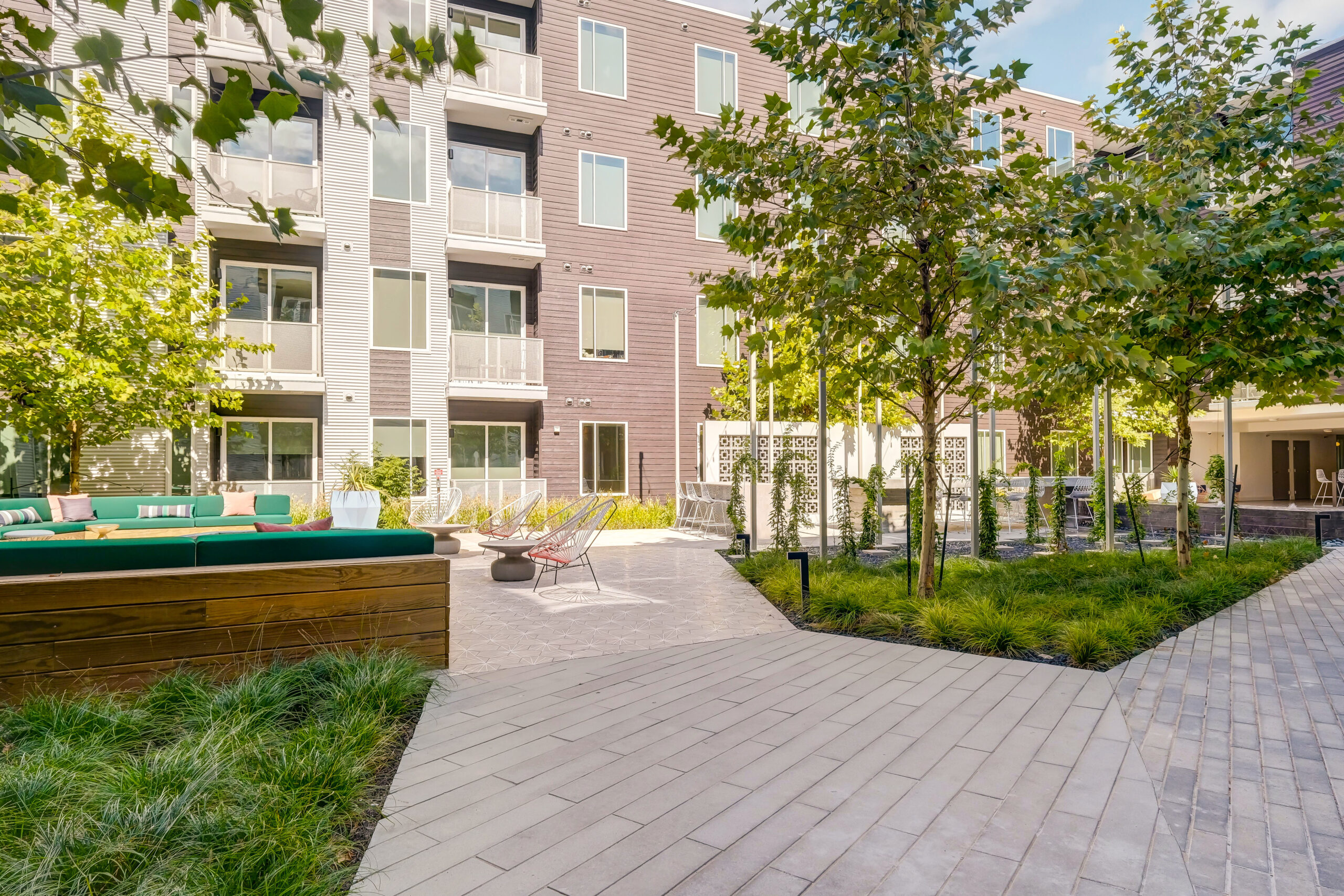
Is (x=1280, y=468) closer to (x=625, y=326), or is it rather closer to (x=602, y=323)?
(x=625, y=326)

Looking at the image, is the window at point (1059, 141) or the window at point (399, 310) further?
the window at point (1059, 141)

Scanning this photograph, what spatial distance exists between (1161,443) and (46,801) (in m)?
26.7

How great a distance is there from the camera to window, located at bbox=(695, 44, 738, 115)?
1773cm

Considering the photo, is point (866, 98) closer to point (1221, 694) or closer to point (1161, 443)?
point (1221, 694)

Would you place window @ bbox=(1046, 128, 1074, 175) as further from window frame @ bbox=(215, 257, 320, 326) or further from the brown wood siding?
window frame @ bbox=(215, 257, 320, 326)

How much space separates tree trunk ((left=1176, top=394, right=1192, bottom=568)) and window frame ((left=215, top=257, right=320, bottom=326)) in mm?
13806

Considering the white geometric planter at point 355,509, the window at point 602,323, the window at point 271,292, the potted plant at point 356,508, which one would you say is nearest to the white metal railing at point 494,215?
the window at point 602,323

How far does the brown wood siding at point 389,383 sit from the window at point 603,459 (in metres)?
3.68

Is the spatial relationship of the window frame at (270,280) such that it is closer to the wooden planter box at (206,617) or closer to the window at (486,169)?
the window at (486,169)

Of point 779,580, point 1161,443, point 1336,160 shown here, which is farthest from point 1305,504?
point 779,580

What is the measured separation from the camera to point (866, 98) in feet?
19.9

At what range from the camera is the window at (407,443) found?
14.8 m

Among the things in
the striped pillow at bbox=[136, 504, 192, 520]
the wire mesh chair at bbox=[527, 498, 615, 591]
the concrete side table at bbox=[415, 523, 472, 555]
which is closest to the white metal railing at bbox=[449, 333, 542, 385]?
the concrete side table at bbox=[415, 523, 472, 555]

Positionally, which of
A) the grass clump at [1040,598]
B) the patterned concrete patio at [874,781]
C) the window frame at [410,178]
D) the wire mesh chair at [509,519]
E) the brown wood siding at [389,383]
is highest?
the window frame at [410,178]
